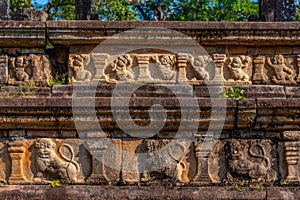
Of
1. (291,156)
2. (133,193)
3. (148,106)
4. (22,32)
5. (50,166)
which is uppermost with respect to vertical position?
(22,32)

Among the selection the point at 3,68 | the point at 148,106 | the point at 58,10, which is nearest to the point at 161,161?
the point at 148,106

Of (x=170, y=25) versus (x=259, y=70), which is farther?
(x=259, y=70)

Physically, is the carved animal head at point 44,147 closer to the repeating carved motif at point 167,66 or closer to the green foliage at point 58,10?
the repeating carved motif at point 167,66

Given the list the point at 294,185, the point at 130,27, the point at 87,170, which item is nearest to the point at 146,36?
the point at 130,27

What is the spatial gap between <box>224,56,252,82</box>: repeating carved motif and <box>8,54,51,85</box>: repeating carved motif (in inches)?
83.5

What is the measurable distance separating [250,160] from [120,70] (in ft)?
5.95

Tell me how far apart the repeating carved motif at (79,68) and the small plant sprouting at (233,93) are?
158 centimetres

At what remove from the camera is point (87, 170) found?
589 cm

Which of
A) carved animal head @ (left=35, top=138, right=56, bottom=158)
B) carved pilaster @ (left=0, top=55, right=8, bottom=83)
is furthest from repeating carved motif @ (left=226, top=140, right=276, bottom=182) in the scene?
carved pilaster @ (left=0, top=55, right=8, bottom=83)

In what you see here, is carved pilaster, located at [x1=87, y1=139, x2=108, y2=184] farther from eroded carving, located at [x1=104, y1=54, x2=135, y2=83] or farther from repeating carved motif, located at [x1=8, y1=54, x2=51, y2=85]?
repeating carved motif, located at [x1=8, y1=54, x2=51, y2=85]

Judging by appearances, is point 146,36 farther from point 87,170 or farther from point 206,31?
point 87,170

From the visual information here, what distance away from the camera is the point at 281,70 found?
248 inches

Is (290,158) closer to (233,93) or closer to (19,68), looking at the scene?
(233,93)

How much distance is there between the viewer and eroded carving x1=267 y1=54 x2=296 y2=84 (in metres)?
6.26
